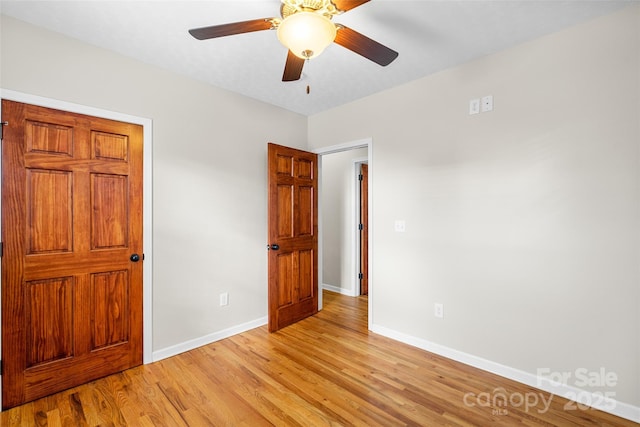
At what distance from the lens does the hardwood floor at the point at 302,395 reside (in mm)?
1790

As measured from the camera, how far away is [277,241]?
3117 mm

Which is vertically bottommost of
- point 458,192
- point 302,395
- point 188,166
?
point 302,395

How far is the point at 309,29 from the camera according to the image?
130 cm

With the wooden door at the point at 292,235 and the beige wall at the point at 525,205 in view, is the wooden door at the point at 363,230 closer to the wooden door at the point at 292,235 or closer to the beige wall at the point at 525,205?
the wooden door at the point at 292,235

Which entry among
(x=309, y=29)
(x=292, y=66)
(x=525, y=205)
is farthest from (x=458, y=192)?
(x=309, y=29)

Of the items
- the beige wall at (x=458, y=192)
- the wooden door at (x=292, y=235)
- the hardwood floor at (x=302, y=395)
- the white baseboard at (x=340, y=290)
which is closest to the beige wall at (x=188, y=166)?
the beige wall at (x=458, y=192)

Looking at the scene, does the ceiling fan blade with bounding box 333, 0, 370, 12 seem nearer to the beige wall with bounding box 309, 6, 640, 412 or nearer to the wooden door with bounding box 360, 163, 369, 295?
the beige wall with bounding box 309, 6, 640, 412

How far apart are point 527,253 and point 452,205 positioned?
0.66m

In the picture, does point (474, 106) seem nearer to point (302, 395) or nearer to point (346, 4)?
point (346, 4)

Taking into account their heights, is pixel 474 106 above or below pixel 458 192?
above

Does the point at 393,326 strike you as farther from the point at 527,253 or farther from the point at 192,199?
the point at 192,199

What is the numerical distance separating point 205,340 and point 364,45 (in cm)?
282

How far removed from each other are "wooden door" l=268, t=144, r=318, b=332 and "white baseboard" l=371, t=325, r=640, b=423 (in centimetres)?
125

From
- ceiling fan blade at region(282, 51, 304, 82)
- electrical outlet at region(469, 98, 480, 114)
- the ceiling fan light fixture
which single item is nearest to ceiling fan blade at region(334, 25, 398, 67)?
the ceiling fan light fixture
